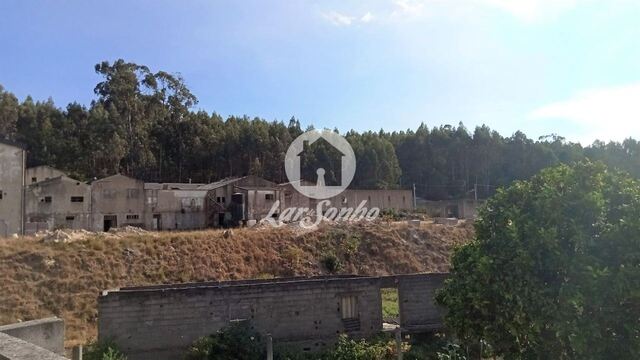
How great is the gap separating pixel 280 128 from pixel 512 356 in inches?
1834

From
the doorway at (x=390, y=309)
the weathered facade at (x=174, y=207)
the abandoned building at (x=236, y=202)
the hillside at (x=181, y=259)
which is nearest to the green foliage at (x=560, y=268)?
the doorway at (x=390, y=309)

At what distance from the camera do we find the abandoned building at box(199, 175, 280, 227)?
34250mm

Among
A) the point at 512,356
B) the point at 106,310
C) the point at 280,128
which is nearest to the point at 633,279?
the point at 512,356

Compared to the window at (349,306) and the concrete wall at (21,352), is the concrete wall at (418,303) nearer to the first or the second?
the window at (349,306)

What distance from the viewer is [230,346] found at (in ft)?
39.7

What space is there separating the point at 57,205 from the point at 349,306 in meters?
23.4

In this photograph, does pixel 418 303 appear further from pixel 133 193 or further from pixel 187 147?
pixel 187 147

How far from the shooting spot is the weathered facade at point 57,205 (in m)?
29.3

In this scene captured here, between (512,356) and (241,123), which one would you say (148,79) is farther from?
(512,356)

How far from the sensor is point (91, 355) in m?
11.8

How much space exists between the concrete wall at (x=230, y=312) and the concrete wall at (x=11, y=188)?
1924cm

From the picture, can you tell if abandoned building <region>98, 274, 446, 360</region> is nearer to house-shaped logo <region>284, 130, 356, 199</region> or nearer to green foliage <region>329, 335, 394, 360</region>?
green foliage <region>329, 335, 394, 360</region>

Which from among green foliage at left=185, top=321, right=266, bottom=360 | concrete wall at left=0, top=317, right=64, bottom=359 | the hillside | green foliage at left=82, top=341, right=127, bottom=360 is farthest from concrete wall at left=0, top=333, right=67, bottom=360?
the hillside

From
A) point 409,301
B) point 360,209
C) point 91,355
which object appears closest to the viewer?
point 91,355
